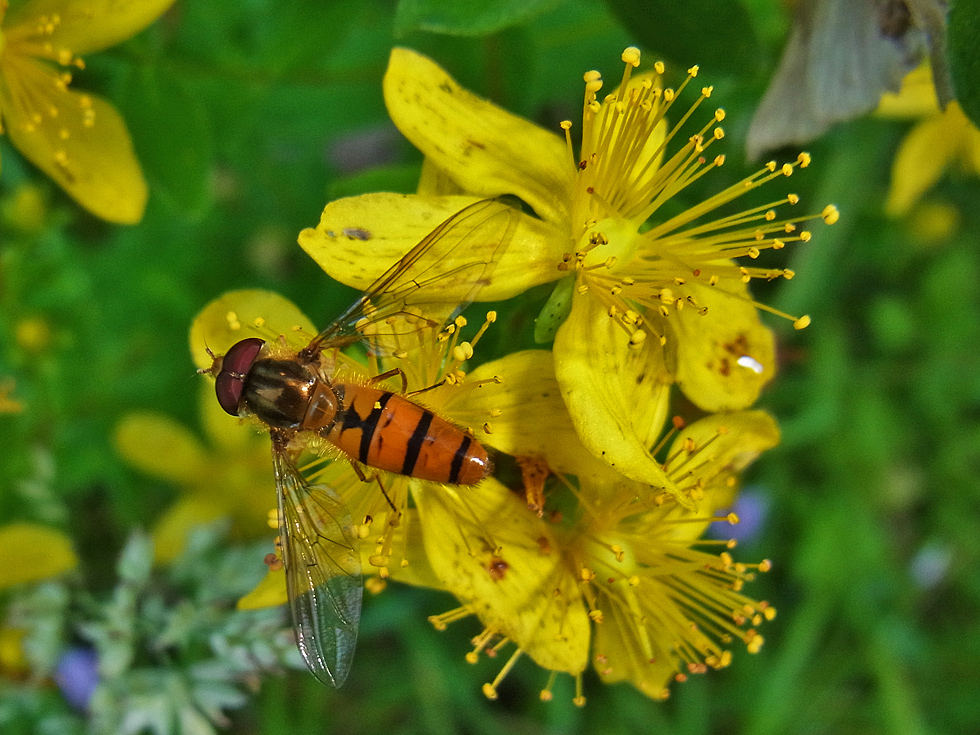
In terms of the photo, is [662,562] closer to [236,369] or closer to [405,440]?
[405,440]

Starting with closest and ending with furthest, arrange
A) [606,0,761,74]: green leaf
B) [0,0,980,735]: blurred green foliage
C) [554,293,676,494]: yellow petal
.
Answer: [554,293,676,494]: yellow petal < [606,0,761,74]: green leaf < [0,0,980,735]: blurred green foliage

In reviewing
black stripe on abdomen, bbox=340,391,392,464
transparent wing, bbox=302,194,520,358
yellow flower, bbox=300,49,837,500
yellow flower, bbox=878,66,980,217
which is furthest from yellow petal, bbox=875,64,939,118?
black stripe on abdomen, bbox=340,391,392,464

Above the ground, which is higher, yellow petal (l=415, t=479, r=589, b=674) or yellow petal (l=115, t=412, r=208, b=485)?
yellow petal (l=415, t=479, r=589, b=674)

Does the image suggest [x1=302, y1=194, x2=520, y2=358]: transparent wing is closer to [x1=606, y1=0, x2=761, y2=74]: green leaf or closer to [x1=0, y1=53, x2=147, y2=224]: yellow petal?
[x1=606, y1=0, x2=761, y2=74]: green leaf

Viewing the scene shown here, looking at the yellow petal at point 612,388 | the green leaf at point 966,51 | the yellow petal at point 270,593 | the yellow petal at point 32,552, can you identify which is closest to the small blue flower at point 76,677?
the yellow petal at point 32,552

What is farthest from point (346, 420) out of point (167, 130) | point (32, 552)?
point (32, 552)

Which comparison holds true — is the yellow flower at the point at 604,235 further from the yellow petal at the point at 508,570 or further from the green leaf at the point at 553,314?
the yellow petal at the point at 508,570

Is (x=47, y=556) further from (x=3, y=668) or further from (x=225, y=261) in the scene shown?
(x=225, y=261)
